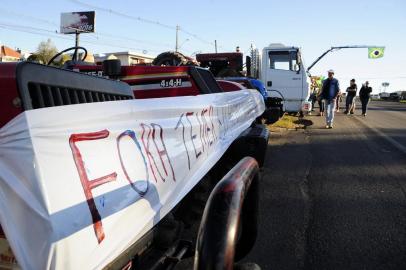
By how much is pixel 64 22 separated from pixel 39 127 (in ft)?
220

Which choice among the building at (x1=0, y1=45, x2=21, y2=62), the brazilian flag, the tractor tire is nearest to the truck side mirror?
the tractor tire

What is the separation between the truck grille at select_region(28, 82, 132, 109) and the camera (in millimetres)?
2123

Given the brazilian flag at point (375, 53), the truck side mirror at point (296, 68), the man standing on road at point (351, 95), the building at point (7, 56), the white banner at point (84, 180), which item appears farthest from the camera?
the brazilian flag at point (375, 53)

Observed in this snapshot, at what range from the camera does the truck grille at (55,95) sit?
2.12 meters

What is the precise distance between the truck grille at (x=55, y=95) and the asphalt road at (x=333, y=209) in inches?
81.7

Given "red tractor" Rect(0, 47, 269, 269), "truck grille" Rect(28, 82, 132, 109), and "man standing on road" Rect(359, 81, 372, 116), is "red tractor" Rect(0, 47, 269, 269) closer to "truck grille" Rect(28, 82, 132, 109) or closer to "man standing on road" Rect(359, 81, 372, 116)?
"truck grille" Rect(28, 82, 132, 109)

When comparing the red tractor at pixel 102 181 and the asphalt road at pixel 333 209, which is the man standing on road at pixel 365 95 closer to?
the asphalt road at pixel 333 209

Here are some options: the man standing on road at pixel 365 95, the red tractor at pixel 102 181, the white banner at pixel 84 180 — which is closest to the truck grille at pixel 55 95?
the red tractor at pixel 102 181

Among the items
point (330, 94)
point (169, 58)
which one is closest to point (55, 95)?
point (169, 58)

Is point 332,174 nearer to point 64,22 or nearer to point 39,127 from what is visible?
point 39,127

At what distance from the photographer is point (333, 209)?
5.05 metres

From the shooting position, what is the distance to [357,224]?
4.54 metres

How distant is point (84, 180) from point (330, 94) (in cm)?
1348

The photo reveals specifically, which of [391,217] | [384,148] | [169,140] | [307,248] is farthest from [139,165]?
[384,148]
